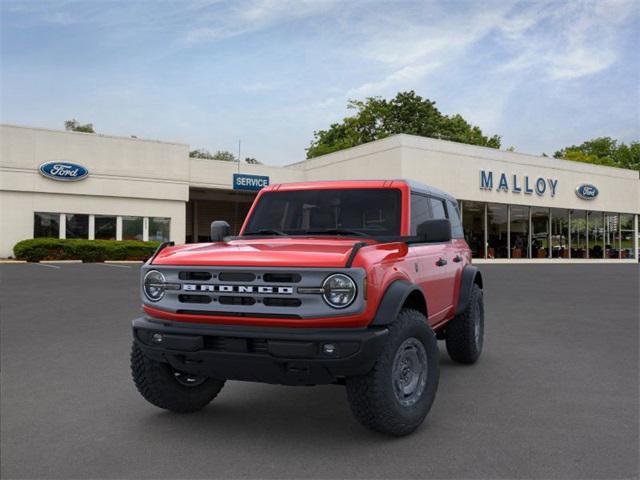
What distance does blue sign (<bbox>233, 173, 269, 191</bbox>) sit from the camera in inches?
1531

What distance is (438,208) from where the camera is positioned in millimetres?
6219

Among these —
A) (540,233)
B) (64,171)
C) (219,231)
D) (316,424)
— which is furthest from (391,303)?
(540,233)

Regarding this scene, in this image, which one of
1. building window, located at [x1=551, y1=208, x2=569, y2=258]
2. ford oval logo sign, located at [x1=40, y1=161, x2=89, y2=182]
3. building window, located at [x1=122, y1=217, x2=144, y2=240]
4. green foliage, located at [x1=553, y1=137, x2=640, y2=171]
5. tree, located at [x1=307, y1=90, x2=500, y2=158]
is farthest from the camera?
green foliage, located at [x1=553, y1=137, x2=640, y2=171]

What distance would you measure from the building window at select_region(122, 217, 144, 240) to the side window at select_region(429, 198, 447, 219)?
3078cm

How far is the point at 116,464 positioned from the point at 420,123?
58980 millimetres

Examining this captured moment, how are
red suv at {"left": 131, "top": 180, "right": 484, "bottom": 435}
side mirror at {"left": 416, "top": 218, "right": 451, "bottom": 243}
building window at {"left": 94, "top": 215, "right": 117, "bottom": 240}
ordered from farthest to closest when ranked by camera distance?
building window at {"left": 94, "top": 215, "right": 117, "bottom": 240}
side mirror at {"left": 416, "top": 218, "right": 451, "bottom": 243}
red suv at {"left": 131, "top": 180, "right": 484, "bottom": 435}

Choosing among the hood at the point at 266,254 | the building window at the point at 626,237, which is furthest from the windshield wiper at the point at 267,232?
the building window at the point at 626,237

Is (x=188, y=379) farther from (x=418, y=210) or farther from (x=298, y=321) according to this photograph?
(x=418, y=210)

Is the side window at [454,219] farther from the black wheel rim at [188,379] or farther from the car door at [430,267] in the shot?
the black wheel rim at [188,379]

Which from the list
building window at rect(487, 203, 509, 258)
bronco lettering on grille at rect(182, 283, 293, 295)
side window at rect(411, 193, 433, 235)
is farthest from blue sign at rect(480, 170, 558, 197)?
bronco lettering on grille at rect(182, 283, 293, 295)

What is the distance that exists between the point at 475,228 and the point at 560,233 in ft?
29.5

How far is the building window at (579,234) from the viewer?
45594 millimetres

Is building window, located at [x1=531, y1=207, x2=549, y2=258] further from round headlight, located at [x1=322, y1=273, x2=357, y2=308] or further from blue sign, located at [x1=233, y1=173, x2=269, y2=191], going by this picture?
round headlight, located at [x1=322, y1=273, x2=357, y2=308]

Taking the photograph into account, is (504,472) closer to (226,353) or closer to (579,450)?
(579,450)
